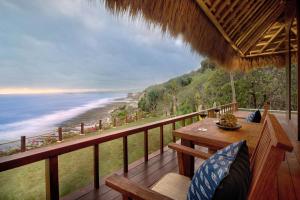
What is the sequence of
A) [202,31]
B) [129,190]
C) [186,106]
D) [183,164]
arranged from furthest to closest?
[186,106], [202,31], [183,164], [129,190]

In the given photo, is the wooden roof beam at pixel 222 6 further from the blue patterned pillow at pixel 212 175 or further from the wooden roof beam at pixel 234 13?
the blue patterned pillow at pixel 212 175

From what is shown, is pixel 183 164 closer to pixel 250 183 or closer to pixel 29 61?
pixel 250 183

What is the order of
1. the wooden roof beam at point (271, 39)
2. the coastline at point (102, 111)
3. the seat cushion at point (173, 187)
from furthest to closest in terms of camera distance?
the coastline at point (102, 111), the wooden roof beam at point (271, 39), the seat cushion at point (173, 187)

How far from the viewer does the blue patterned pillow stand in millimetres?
770

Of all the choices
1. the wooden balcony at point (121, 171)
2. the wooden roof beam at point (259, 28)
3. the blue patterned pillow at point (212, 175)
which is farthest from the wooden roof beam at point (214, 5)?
the blue patterned pillow at point (212, 175)

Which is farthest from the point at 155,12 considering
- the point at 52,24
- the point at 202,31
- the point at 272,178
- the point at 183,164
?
the point at 52,24

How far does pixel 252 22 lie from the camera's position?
11.9 feet

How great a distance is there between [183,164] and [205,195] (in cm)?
106

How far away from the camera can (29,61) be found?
42.1ft

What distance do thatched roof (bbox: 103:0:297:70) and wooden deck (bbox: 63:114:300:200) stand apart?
1.77 metres

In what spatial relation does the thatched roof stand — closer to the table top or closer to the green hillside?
the green hillside

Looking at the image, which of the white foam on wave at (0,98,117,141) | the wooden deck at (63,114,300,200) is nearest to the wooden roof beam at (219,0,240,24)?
the wooden deck at (63,114,300,200)

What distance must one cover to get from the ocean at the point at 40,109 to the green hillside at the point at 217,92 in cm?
563

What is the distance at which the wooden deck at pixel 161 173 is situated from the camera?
127 centimetres
